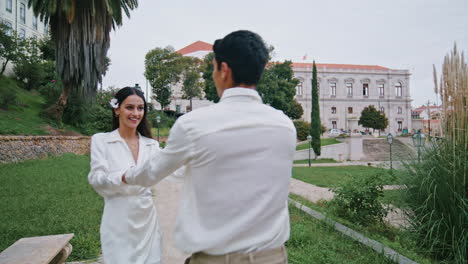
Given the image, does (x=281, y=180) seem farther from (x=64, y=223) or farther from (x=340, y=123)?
(x=340, y=123)

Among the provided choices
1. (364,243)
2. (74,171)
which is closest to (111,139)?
(364,243)

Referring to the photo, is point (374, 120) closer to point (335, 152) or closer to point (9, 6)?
point (335, 152)

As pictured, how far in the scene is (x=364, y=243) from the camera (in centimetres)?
421

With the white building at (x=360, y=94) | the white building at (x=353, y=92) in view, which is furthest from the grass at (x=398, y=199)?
the white building at (x=360, y=94)

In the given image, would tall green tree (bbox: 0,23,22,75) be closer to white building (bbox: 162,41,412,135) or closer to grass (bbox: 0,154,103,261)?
grass (bbox: 0,154,103,261)

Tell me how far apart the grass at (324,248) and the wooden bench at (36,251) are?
250 centimetres

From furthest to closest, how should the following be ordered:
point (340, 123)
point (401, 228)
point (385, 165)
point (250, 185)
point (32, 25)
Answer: point (340, 123) → point (32, 25) → point (385, 165) → point (401, 228) → point (250, 185)

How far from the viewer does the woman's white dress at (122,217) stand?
211 centimetres

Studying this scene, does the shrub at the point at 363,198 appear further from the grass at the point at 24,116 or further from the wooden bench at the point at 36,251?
the grass at the point at 24,116

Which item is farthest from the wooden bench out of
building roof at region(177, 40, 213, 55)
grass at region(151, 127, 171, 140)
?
building roof at region(177, 40, 213, 55)

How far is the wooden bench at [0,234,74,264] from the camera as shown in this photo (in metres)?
2.77

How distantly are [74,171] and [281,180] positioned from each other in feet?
37.1

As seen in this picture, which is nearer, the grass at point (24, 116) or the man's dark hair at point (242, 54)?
the man's dark hair at point (242, 54)

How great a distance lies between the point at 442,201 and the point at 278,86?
117 feet
